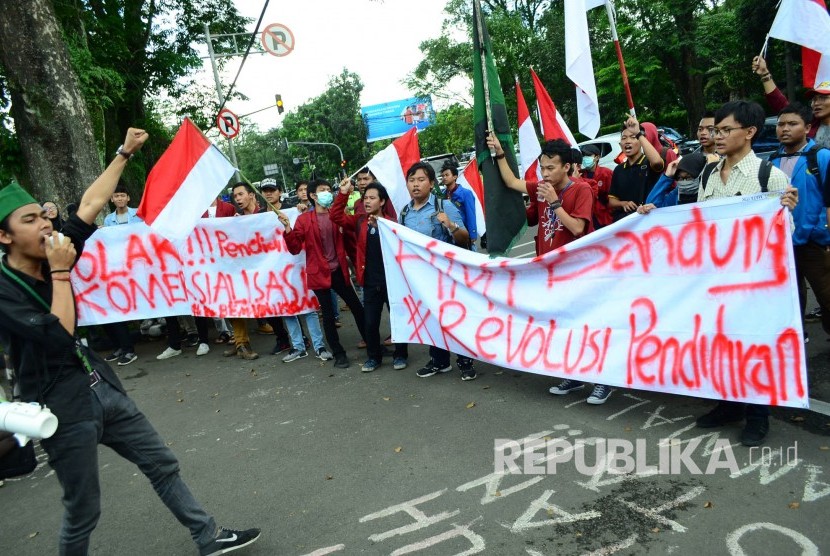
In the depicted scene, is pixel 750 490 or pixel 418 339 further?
pixel 418 339

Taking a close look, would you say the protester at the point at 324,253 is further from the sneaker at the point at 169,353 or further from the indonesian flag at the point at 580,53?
the indonesian flag at the point at 580,53

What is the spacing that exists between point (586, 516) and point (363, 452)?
1650 mm

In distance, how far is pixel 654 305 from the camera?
12.8ft

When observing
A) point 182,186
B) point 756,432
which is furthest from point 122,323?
point 756,432

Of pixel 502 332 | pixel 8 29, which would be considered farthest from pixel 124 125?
pixel 502 332

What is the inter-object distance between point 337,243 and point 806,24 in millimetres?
4400

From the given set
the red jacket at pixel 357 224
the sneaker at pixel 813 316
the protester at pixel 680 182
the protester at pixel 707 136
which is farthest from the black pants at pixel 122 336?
the sneaker at pixel 813 316

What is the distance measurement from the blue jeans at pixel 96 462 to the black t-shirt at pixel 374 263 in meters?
3.00

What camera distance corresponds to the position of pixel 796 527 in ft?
9.00

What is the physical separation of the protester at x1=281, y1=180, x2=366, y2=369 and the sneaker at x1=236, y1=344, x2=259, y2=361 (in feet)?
3.95

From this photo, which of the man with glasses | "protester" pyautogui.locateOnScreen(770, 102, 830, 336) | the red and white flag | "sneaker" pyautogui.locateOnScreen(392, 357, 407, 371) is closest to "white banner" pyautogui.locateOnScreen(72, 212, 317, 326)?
"sneaker" pyautogui.locateOnScreen(392, 357, 407, 371)

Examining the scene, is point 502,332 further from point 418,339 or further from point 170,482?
point 170,482

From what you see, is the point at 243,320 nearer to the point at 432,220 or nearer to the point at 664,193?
the point at 432,220

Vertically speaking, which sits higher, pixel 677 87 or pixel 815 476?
pixel 677 87
